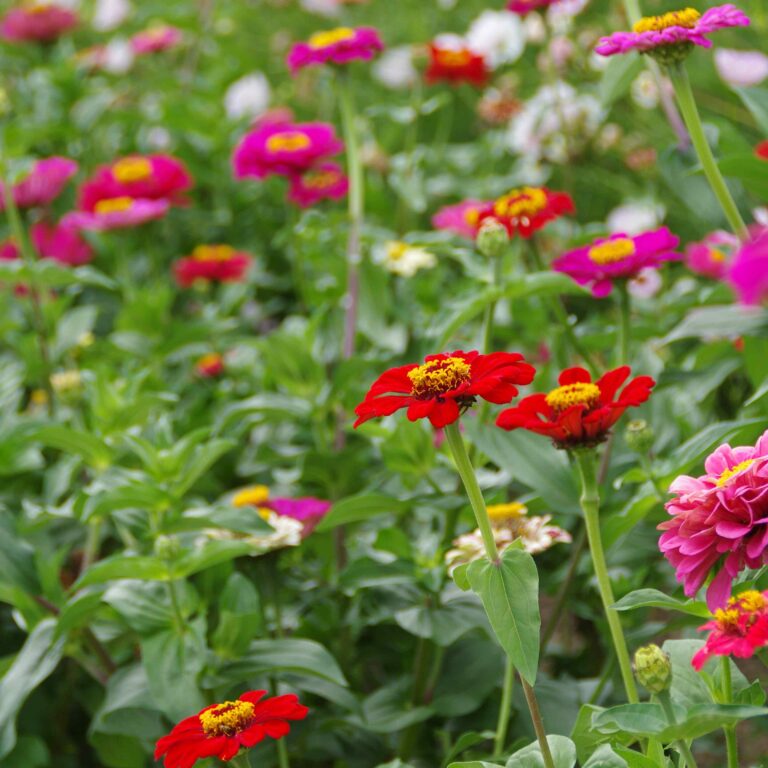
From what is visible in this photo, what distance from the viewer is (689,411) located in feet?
4.22

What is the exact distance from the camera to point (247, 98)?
248 centimetres

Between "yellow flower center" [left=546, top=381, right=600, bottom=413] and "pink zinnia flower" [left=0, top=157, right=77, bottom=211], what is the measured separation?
1140 millimetres

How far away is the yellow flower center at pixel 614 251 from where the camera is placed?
103 cm

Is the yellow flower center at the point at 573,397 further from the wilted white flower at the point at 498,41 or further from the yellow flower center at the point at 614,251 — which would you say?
the wilted white flower at the point at 498,41

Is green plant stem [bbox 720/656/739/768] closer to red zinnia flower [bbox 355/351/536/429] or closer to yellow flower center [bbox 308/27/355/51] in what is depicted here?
red zinnia flower [bbox 355/351/536/429]

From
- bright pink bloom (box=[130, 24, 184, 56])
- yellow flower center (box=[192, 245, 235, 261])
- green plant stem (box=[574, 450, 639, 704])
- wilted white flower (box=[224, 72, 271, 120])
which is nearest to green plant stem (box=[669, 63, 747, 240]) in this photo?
green plant stem (box=[574, 450, 639, 704])

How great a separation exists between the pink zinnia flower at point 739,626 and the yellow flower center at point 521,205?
536 mm

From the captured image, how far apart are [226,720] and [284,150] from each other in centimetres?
96

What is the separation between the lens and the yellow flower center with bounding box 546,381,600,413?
2.56 feet

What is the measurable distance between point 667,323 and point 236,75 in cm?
137

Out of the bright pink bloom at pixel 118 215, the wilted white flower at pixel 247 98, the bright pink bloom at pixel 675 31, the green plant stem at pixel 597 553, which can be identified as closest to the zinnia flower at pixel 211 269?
the bright pink bloom at pixel 118 215

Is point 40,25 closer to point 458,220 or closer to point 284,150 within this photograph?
point 284,150

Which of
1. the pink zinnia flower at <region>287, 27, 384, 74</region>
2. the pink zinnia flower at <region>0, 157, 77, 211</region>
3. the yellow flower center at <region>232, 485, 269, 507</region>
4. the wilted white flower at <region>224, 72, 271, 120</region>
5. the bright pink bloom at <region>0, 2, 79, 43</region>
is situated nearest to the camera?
the yellow flower center at <region>232, 485, 269, 507</region>

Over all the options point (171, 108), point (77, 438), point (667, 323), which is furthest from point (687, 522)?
point (171, 108)
